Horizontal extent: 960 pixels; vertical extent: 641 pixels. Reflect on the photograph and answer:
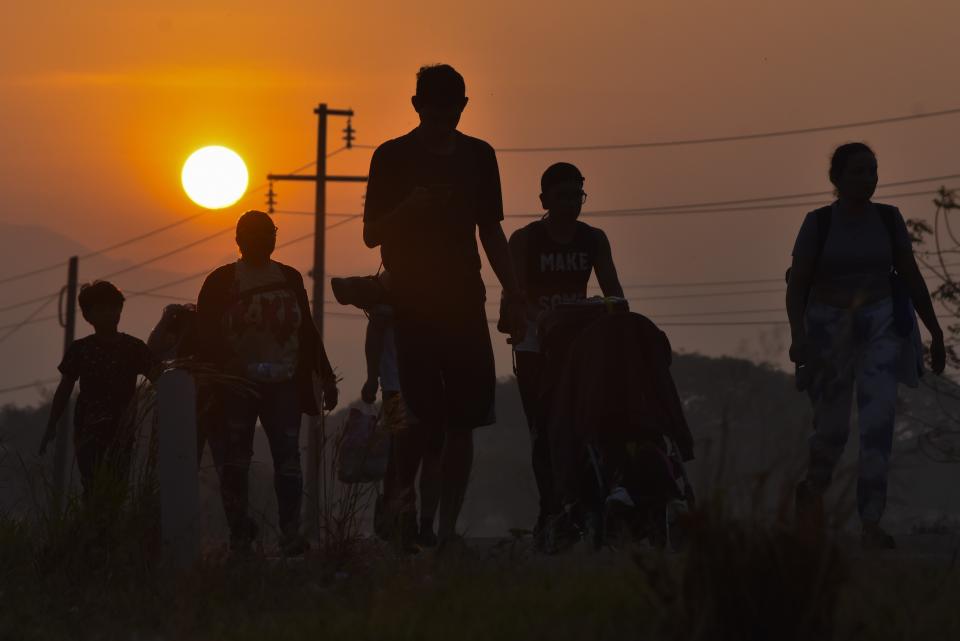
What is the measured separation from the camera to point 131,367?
403 inches

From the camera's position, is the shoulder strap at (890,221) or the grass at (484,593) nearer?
the grass at (484,593)

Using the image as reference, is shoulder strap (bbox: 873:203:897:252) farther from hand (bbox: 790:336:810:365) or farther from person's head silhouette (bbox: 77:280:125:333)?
person's head silhouette (bbox: 77:280:125:333)

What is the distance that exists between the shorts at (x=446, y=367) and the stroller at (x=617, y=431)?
2.74 ft

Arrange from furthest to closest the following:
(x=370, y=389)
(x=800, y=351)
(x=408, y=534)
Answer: (x=370, y=389) → (x=800, y=351) → (x=408, y=534)

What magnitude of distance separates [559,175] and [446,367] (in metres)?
2.25

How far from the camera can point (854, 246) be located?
9.58m

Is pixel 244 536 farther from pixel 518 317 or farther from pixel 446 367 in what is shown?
pixel 518 317

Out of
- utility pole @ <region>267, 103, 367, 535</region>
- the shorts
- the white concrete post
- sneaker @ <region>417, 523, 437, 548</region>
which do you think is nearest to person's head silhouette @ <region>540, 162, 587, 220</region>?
the shorts

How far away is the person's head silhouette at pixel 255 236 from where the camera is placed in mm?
9922

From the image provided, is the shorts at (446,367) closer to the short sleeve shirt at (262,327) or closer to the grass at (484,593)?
the grass at (484,593)

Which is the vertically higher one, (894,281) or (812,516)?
(894,281)

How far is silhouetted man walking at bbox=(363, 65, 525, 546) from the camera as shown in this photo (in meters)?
8.27

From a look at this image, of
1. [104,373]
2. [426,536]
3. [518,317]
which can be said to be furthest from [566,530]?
[104,373]

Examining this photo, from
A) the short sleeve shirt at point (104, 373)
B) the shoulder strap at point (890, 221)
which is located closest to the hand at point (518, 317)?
the shoulder strap at point (890, 221)
